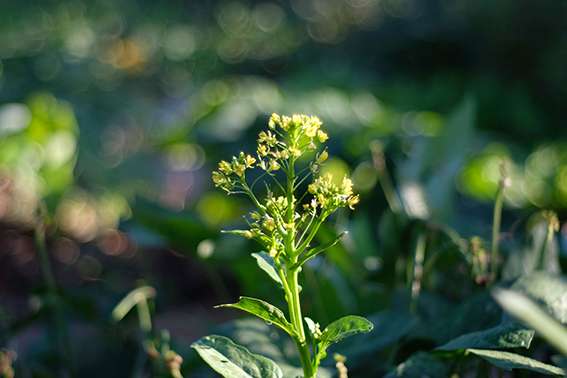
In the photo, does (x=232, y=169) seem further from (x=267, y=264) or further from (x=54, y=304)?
(x=54, y=304)

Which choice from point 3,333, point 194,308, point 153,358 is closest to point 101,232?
point 194,308

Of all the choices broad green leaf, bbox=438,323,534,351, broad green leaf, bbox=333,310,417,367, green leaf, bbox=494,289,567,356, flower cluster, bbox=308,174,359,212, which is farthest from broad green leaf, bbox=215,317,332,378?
green leaf, bbox=494,289,567,356

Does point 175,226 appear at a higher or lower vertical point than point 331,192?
lower

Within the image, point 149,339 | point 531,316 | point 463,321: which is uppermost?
point 531,316

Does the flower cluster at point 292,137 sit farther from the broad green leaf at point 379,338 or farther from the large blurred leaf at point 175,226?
the large blurred leaf at point 175,226

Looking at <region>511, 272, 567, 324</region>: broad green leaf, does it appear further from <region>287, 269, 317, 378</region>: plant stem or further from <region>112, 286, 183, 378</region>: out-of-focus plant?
<region>112, 286, 183, 378</region>: out-of-focus plant

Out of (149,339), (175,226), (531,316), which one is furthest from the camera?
(175,226)

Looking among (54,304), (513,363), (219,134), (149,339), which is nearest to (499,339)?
(513,363)
